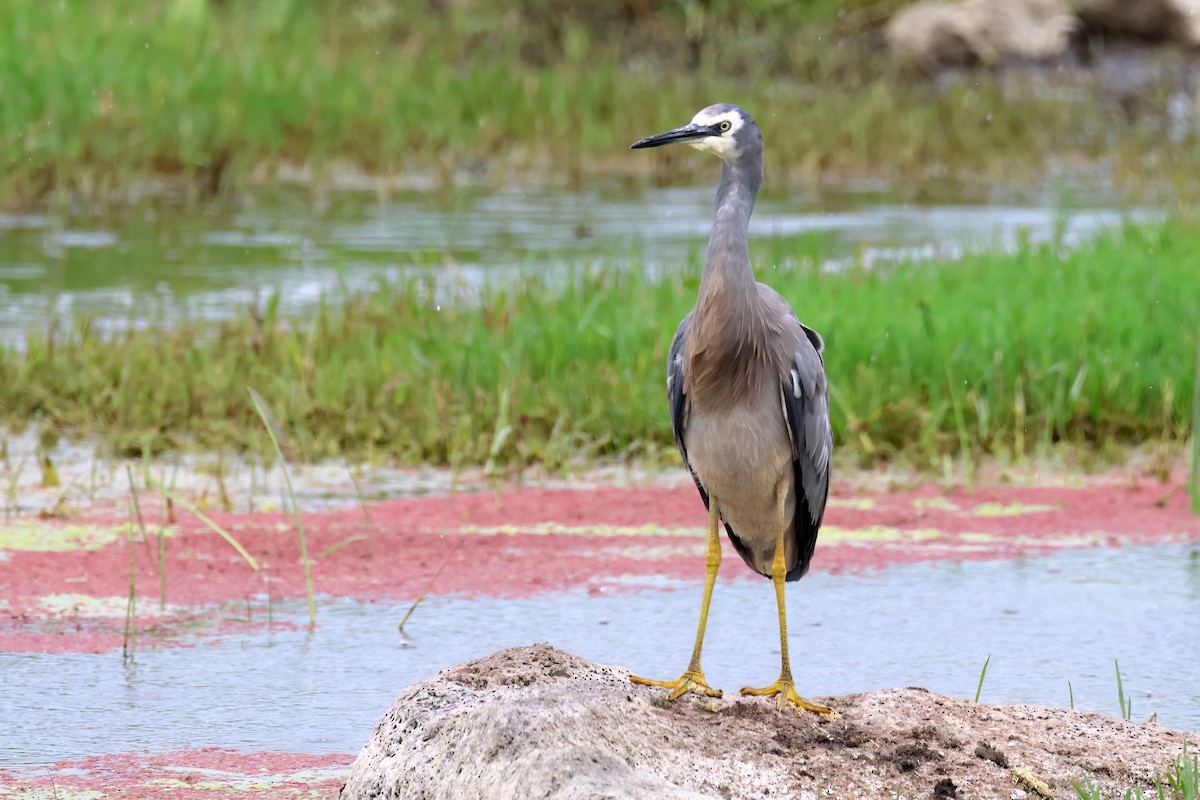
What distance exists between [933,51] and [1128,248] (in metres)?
9.97

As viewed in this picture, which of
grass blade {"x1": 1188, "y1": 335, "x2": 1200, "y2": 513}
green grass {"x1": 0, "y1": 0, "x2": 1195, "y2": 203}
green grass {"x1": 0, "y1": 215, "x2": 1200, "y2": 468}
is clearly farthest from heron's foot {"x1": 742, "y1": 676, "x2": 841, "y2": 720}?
green grass {"x1": 0, "y1": 0, "x2": 1195, "y2": 203}

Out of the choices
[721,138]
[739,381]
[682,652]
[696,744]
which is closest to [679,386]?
[739,381]

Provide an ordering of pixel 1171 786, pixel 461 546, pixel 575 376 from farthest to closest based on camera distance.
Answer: pixel 575 376 < pixel 461 546 < pixel 1171 786

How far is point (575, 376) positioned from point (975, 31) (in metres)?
12.9

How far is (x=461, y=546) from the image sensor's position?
19.2 feet

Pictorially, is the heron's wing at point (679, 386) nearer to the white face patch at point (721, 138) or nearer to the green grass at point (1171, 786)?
the white face patch at point (721, 138)

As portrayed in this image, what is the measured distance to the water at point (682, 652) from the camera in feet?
14.0

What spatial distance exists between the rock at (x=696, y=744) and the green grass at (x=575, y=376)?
115 inches

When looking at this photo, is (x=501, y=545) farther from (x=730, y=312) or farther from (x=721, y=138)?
(x=721, y=138)

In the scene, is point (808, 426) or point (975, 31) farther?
point (975, 31)

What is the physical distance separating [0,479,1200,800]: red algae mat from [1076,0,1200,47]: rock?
547 inches

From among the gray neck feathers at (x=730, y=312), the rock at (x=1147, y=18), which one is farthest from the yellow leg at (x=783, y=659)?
the rock at (x=1147, y=18)

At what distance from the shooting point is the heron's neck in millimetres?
4137

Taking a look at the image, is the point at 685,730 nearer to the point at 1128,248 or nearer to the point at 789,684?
the point at 789,684
